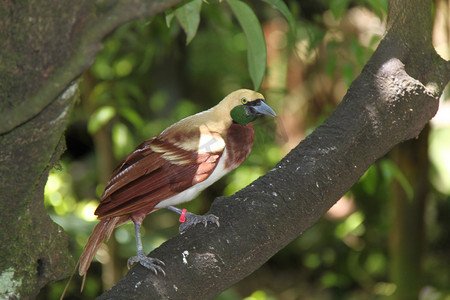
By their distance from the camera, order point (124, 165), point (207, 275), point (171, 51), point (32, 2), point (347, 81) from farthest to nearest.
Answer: point (171, 51)
point (347, 81)
point (124, 165)
point (207, 275)
point (32, 2)

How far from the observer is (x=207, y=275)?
1261 millimetres

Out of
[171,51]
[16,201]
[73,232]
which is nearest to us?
[16,201]

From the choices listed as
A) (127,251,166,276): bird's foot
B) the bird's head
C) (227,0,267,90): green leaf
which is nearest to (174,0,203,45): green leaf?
(227,0,267,90): green leaf

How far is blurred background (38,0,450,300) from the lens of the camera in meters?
2.59

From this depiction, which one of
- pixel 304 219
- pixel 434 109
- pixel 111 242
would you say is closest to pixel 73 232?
pixel 111 242

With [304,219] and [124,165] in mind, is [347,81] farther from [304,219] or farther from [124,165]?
[124,165]

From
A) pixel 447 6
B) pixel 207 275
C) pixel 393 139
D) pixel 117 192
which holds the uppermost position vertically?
pixel 447 6

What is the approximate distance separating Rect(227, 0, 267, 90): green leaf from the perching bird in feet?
0.43

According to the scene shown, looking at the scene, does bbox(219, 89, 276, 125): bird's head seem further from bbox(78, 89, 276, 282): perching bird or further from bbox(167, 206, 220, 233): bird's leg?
bbox(167, 206, 220, 233): bird's leg

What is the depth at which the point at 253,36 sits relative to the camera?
4.69 feet

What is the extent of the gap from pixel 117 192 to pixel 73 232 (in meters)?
1.42

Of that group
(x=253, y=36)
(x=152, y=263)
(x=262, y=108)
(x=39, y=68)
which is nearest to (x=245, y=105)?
(x=262, y=108)

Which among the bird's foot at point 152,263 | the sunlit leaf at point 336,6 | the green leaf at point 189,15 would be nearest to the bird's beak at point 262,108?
the green leaf at point 189,15

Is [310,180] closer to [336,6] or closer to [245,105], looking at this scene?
[245,105]
